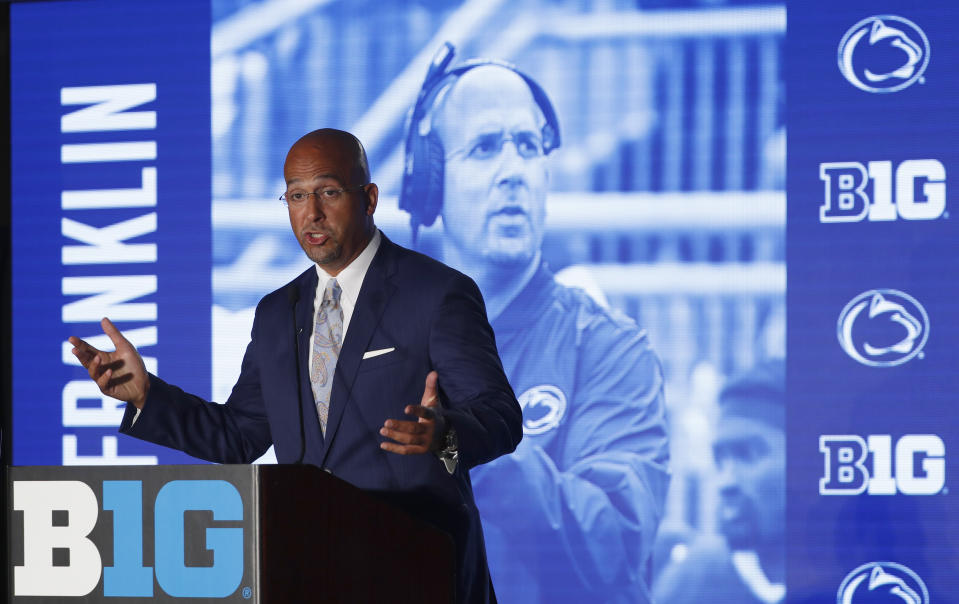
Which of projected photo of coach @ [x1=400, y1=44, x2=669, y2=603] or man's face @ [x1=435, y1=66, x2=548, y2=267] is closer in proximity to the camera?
projected photo of coach @ [x1=400, y1=44, x2=669, y2=603]

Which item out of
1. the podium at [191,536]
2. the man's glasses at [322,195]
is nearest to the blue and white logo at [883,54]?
the man's glasses at [322,195]

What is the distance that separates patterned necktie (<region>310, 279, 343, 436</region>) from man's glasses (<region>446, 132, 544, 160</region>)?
214 cm

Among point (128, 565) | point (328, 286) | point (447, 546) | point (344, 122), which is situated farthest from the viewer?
point (344, 122)

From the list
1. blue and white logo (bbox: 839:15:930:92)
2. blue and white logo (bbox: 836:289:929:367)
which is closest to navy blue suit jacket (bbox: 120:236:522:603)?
blue and white logo (bbox: 836:289:929:367)

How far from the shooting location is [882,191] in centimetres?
410

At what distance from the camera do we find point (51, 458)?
471 cm

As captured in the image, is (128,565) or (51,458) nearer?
(128,565)

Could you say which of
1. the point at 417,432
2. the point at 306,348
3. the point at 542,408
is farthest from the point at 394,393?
the point at 542,408

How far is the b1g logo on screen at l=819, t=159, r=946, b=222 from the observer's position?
4.06m

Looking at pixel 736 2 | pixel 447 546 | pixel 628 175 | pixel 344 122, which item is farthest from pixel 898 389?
pixel 447 546

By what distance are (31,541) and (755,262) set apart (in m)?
3.00

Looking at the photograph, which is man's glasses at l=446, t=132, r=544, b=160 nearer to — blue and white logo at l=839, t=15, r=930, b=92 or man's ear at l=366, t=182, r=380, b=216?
blue and white logo at l=839, t=15, r=930, b=92

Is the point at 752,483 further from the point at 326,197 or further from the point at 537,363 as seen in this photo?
the point at 326,197

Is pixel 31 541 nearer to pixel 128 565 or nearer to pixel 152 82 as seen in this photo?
pixel 128 565
